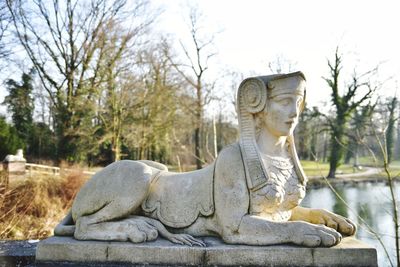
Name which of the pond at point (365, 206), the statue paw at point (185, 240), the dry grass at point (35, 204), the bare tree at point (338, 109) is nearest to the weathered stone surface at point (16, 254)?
the statue paw at point (185, 240)

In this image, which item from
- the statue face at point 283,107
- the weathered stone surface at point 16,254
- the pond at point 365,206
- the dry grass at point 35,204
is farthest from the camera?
the pond at point 365,206

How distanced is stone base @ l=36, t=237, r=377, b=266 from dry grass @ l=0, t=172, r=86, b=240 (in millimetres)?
3716

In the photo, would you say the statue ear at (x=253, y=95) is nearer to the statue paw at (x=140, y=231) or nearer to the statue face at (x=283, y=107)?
the statue face at (x=283, y=107)

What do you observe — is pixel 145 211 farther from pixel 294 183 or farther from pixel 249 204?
pixel 294 183

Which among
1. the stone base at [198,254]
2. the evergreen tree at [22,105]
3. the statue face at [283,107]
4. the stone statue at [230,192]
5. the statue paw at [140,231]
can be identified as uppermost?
the evergreen tree at [22,105]

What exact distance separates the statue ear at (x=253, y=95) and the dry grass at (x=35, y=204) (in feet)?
16.1

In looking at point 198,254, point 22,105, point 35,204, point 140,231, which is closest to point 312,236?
point 198,254

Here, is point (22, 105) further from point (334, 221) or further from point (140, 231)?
point (334, 221)

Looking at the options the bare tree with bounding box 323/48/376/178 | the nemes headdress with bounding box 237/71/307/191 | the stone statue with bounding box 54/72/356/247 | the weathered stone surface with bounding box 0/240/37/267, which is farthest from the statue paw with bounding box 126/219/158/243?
the bare tree with bounding box 323/48/376/178

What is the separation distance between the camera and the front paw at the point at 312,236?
243 cm

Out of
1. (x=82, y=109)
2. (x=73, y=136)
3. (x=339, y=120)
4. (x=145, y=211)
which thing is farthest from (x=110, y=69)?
(x=145, y=211)

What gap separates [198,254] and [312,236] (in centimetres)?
83

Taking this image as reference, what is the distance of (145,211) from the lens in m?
2.96

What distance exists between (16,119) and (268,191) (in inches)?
1046
